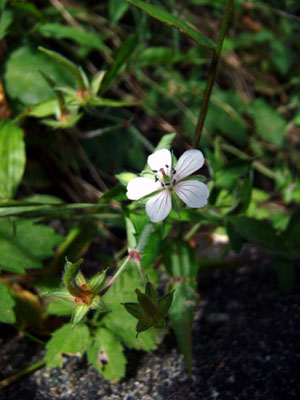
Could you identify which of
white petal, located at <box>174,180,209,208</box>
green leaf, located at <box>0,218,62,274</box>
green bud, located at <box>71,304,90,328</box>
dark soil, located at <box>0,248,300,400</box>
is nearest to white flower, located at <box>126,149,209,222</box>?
white petal, located at <box>174,180,209,208</box>

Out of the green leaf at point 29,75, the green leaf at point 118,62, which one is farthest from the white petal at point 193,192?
the green leaf at point 29,75

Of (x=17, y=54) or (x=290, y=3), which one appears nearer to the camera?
(x=17, y=54)

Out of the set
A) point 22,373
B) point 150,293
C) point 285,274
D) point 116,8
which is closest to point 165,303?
point 150,293

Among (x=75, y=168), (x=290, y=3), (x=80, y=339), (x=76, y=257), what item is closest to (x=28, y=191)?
(x=75, y=168)

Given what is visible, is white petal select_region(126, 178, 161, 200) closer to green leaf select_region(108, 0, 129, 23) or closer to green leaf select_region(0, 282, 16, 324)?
green leaf select_region(0, 282, 16, 324)

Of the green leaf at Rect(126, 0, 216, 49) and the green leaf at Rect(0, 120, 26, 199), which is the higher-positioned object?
the green leaf at Rect(126, 0, 216, 49)

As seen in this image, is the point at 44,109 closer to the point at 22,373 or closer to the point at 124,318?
the point at 124,318

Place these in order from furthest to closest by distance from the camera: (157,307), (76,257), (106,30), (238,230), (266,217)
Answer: (106,30)
(266,217)
(76,257)
(238,230)
(157,307)

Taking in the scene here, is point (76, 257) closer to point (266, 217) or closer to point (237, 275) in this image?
point (237, 275)
